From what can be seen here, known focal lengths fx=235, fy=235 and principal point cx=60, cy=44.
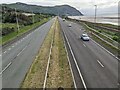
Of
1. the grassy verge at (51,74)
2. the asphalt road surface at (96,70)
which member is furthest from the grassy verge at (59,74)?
the asphalt road surface at (96,70)

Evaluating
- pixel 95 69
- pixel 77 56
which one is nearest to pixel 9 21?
pixel 77 56

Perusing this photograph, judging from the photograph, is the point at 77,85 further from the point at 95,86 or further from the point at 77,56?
the point at 77,56

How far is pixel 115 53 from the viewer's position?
32.1 m

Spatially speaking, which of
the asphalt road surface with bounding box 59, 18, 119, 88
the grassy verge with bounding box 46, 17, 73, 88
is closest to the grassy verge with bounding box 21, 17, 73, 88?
the grassy verge with bounding box 46, 17, 73, 88

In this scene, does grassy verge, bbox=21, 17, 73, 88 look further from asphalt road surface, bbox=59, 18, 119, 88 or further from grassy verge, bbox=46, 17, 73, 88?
asphalt road surface, bbox=59, 18, 119, 88

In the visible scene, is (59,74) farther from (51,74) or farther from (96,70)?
(96,70)

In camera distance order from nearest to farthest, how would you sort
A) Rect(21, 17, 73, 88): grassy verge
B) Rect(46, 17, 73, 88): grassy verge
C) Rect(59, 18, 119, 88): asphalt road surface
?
1. Rect(59, 18, 119, 88): asphalt road surface
2. Rect(46, 17, 73, 88): grassy verge
3. Rect(21, 17, 73, 88): grassy verge

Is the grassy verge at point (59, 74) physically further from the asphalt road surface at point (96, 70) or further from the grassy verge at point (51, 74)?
the asphalt road surface at point (96, 70)

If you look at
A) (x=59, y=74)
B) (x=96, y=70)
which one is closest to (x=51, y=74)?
(x=59, y=74)

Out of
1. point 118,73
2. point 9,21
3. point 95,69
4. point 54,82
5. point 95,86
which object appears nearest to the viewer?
point 95,86

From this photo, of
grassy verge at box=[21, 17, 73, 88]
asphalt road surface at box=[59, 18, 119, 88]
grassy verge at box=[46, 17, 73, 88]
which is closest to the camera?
asphalt road surface at box=[59, 18, 119, 88]

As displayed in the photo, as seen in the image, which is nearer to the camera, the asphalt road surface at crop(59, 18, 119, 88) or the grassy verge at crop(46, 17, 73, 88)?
the asphalt road surface at crop(59, 18, 119, 88)

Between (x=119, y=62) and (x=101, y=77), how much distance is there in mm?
6838

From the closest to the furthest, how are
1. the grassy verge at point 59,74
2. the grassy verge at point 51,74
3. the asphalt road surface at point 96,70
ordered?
1. the asphalt road surface at point 96,70
2. the grassy verge at point 59,74
3. the grassy verge at point 51,74
